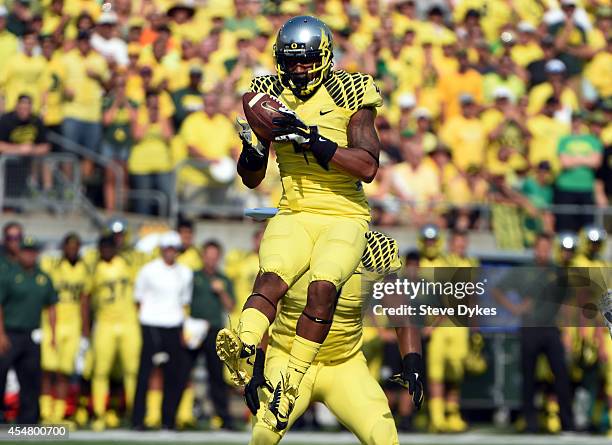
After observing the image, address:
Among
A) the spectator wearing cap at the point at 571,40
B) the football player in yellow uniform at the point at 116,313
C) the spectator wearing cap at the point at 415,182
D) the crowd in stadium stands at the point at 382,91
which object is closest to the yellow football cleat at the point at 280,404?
the football player in yellow uniform at the point at 116,313

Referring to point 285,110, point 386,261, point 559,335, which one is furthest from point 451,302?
point 559,335

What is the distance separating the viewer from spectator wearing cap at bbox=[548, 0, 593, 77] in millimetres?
17703

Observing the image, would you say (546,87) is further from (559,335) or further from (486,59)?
(559,335)

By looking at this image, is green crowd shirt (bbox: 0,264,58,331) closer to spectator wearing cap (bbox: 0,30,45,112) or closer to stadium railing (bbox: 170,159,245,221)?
stadium railing (bbox: 170,159,245,221)

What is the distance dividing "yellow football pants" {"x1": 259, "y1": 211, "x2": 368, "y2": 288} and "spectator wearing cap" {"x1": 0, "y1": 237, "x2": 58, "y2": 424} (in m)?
6.58

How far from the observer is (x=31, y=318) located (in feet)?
45.0

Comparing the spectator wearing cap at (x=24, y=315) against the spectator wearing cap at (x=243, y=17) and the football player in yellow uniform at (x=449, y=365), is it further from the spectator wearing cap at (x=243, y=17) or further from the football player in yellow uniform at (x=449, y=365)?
the spectator wearing cap at (x=243, y=17)

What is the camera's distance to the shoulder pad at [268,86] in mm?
7496

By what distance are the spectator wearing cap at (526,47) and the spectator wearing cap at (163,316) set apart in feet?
18.7

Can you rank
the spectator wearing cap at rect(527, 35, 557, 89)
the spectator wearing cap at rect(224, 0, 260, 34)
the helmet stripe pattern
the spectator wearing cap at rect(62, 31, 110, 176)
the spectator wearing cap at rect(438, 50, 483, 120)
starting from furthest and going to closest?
the spectator wearing cap at rect(224, 0, 260, 34) < the spectator wearing cap at rect(527, 35, 557, 89) < the spectator wearing cap at rect(438, 50, 483, 120) < the spectator wearing cap at rect(62, 31, 110, 176) < the helmet stripe pattern

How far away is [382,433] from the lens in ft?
25.5

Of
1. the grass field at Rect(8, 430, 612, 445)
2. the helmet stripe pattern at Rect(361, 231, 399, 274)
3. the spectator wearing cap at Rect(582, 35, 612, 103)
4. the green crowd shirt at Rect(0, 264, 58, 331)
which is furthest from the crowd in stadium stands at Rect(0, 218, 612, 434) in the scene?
the helmet stripe pattern at Rect(361, 231, 399, 274)

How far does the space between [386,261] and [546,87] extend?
9.68 meters

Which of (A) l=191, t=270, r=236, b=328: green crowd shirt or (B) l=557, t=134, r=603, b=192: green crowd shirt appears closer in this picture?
(A) l=191, t=270, r=236, b=328: green crowd shirt
